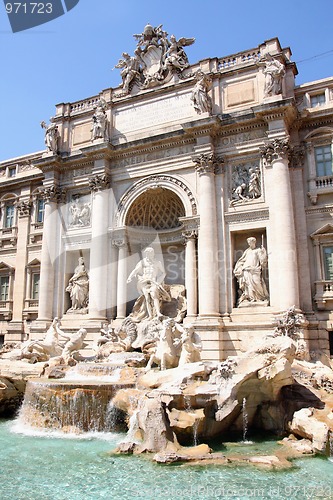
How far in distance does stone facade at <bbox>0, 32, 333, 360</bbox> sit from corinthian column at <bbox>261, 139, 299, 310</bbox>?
51mm

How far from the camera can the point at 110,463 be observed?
9164 mm

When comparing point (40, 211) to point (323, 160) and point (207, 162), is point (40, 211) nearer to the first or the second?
point (207, 162)

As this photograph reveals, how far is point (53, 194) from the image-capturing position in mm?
→ 22609

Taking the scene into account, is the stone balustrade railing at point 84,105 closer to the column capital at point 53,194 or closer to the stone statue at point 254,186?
the column capital at point 53,194

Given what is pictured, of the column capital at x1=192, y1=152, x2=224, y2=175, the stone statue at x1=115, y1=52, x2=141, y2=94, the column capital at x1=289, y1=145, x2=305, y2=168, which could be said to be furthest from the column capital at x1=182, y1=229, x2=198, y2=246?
the stone statue at x1=115, y1=52, x2=141, y2=94

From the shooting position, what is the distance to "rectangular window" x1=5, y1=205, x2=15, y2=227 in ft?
84.0

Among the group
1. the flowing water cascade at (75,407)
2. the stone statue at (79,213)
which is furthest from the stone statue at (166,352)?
the stone statue at (79,213)

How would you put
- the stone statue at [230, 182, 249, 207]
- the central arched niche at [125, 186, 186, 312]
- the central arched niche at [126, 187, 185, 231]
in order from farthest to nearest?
1. the central arched niche at [125, 186, 186, 312]
2. the central arched niche at [126, 187, 185, 231]
3. the stone statue at [230, 182, 249, 207]

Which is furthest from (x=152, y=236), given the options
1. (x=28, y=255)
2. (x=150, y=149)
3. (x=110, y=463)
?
(x=110, y=463)

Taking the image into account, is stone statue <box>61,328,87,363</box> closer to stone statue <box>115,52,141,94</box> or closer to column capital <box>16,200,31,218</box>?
column capital <box>16,200,31,218</box>

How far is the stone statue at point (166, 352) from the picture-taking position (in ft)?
45.7

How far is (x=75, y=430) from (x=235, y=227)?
32.9 ft

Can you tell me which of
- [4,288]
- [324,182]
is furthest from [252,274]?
[4,288]

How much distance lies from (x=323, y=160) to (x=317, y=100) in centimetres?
275
